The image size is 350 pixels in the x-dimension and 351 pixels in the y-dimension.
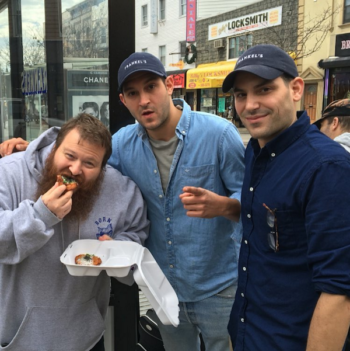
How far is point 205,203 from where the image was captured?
1856 mm

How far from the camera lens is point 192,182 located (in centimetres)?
218

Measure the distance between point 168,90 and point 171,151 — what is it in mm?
357

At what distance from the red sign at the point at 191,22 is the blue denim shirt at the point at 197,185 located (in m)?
20.7

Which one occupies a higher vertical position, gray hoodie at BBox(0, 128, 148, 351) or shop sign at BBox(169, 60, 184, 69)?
shop sign at BBox(169, 60, 184, 69)

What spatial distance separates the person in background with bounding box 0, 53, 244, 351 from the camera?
7.00 feet

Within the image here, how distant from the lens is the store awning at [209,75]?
1861 centimetres

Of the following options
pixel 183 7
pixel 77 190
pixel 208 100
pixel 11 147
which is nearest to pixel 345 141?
pixel 77 190

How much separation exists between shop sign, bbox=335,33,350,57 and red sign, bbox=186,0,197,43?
9.00 meters

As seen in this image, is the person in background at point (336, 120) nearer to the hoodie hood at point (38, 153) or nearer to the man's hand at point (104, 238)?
the man's hand at point (104, 238)

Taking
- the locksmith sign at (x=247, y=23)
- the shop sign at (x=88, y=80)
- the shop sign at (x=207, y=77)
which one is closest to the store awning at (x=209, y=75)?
the shop sign at (x=207, y=77)

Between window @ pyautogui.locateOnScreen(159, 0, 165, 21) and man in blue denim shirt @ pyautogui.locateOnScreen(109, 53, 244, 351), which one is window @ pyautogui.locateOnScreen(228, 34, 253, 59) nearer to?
window @ pyautogui.locateOnScreen(159, 0, 165, 21)

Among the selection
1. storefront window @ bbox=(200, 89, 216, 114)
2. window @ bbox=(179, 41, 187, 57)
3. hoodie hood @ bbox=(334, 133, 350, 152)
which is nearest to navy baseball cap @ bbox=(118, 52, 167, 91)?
hoodie hood @ bbox=(334, 133, 350, 152)

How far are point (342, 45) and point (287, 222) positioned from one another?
49.8 ft

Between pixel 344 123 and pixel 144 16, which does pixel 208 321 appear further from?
pixel 144 16
